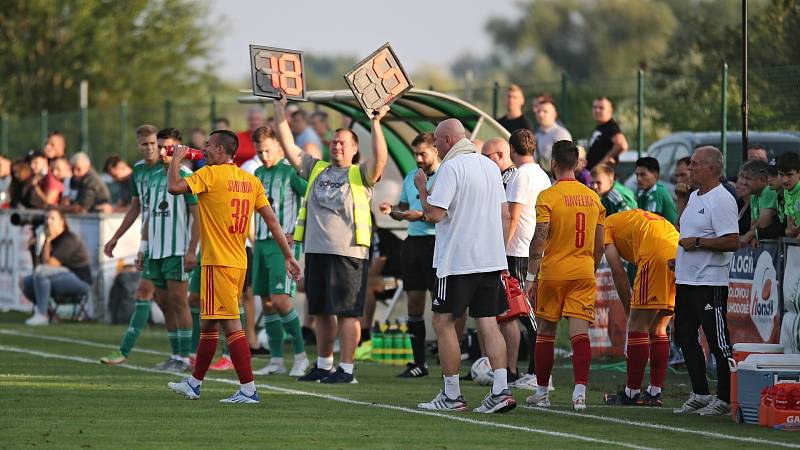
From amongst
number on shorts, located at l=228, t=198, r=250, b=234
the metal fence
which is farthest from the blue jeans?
number on shorts, located at l=228, t=198, r=250, b=234

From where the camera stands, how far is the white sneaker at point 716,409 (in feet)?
40.7

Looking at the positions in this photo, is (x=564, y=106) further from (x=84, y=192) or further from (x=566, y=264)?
(x=566, y=264)

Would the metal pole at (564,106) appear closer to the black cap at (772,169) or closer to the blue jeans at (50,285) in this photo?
the blue jeans at (50,285)

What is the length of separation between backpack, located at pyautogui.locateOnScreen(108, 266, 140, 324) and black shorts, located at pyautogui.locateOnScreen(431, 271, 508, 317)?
35.1ft

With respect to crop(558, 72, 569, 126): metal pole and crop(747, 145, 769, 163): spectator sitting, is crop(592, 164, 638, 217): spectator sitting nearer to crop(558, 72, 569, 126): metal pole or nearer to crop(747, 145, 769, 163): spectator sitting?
crop(747, 145, 769, 163): spectator sitting

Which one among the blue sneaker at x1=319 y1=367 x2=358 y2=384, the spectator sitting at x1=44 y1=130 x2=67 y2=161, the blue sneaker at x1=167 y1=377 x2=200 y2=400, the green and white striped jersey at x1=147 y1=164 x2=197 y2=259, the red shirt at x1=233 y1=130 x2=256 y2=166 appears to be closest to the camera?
the blue sneaker at x1=167 y1=377 x2=200 y2=400

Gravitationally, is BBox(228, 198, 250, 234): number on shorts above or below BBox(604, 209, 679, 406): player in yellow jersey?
above

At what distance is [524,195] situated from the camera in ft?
46.7

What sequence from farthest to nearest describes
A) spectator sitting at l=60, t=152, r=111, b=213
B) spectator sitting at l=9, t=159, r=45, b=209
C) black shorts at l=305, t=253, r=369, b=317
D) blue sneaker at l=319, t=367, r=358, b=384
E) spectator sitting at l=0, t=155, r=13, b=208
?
spectator sitting at l=0, t=155, r=13, b=208 → spectator sitting at l=9, t=159, r=45, b=209 → spectator sitting at l=60, t=152, r=111, b=213 → black shorts at l=305, t=253, r=369, b=317 → blue sneaker at l=319, t=367, r=358, b=384

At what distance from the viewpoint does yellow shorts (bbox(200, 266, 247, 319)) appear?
12.7 metres

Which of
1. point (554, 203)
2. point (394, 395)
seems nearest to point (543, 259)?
point (554, 203)

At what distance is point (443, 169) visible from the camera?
40.4ft

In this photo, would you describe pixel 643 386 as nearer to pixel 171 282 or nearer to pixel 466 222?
pixel 466 222

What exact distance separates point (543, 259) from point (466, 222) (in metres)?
0.79
